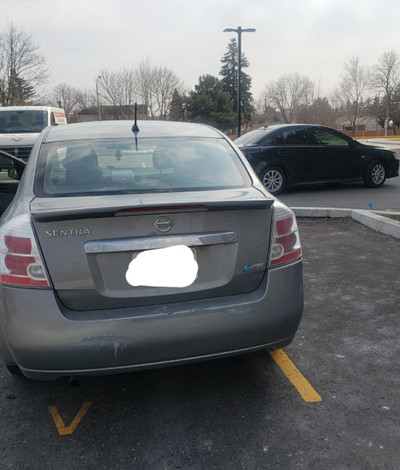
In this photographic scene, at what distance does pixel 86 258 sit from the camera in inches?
96.0

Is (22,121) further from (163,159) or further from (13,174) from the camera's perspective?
(163,159)

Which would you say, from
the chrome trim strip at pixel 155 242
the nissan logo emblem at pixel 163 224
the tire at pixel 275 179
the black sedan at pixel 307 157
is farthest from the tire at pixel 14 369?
the tire at pixel 275 179

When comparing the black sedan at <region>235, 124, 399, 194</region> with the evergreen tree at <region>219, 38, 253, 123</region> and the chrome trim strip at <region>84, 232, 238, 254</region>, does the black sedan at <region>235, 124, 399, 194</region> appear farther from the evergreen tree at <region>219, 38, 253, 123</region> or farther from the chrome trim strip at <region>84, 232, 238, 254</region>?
the evergreen tree at <region>219, 38, 253, 123</region>

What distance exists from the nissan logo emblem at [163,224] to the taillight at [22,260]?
61 cm

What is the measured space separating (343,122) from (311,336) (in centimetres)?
10265

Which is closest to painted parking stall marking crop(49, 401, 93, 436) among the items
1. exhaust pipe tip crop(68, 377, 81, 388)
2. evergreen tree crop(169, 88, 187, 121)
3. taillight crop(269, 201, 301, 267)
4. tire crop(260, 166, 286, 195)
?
exhaust pipe tip crop(68, 377, 81, 388)

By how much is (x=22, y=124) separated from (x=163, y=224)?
13.5 m

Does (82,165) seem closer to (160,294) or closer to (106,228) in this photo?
(106,228)

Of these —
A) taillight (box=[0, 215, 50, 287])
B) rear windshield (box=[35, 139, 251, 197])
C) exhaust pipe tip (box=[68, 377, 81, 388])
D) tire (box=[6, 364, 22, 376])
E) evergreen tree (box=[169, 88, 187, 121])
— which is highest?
evergreen tree (box=[169, 88, 187, 121])

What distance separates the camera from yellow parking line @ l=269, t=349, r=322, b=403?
9.55 ft

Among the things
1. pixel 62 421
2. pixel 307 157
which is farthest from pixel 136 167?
pixel 307 157

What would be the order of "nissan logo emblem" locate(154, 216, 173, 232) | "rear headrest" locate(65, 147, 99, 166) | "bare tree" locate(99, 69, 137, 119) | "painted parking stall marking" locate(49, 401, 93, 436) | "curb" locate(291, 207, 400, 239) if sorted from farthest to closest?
1. "bare tree" locate(99, 69, 137, 119)
2. "curb" locate(291, 207, 400, 239)
3. "rear headrest" locate(65, 147, 99, 166)
4. "painted parking stall marking" locate(49, 401, 93, 436)
5. "nissan logo emblem" locate(154, 216, 173, 232)

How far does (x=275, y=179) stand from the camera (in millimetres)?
11148

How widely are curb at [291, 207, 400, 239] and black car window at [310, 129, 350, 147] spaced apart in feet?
11.4
